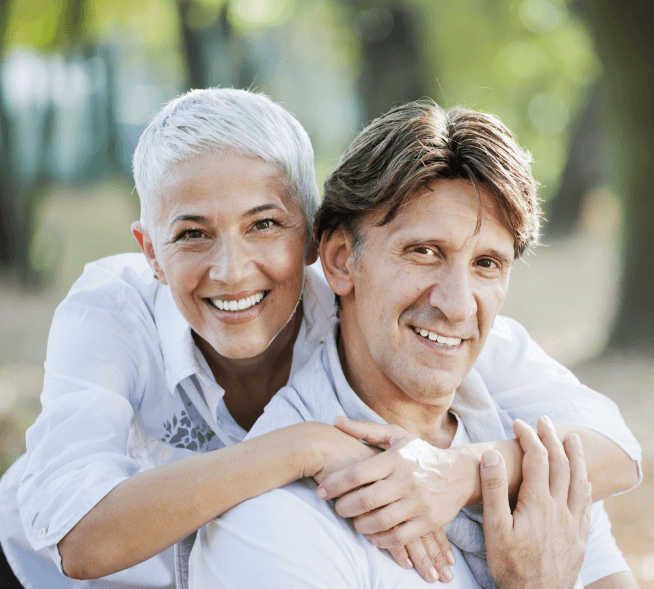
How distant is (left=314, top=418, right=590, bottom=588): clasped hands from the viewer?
1.73 m

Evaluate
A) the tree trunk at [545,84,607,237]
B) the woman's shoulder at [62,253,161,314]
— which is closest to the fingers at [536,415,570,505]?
the woman's shoulder at [62,253,161,314]

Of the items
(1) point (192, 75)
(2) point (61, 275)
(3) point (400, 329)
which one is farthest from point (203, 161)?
(2) point (61, 275)

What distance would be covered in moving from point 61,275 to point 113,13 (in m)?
5.35

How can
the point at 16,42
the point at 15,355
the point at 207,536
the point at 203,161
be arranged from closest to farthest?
the point at 207,536
the point at 203,161
the point at 15,355
the point at 16,42

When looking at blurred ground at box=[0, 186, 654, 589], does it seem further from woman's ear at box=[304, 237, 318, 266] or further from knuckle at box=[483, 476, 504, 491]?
woman's ear at box=[304, 237, 318, 266]

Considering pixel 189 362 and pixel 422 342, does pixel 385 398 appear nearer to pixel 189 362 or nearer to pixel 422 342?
pixel 422 342

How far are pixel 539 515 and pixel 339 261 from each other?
0.99 m

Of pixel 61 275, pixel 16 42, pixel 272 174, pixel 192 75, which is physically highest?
pixel 16 42

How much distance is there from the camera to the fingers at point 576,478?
2093mm

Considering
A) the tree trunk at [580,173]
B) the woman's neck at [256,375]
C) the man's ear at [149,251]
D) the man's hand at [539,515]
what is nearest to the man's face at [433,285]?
the man's hand at [539,515]

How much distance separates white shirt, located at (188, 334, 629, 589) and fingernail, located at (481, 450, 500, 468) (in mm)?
283

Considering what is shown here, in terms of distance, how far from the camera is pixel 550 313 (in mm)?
12695

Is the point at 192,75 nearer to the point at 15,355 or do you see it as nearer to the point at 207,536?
the point at 15,355

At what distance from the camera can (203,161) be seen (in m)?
2.18
